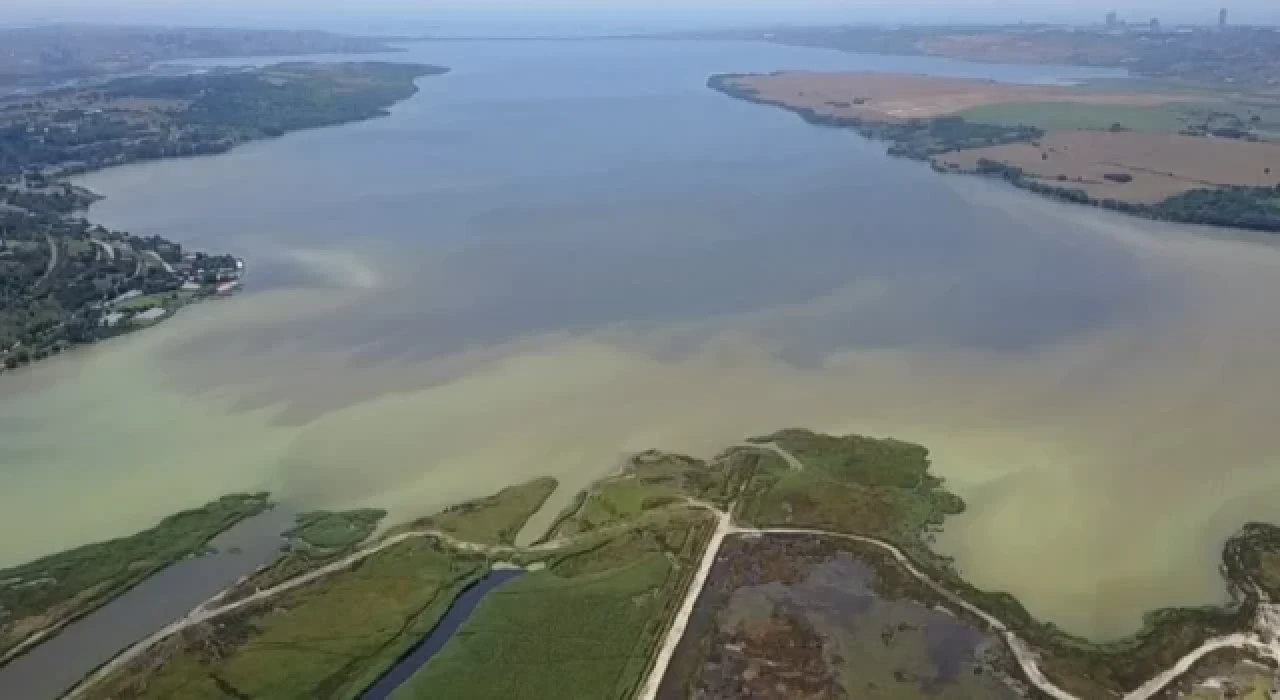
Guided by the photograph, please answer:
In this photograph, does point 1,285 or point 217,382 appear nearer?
point 217,382

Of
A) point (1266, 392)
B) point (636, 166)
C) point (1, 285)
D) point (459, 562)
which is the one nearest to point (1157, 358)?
point (1266, 392)

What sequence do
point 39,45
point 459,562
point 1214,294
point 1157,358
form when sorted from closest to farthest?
1. point 459,562
2. point 1157,358
3. point 1214,294
4. point 39,45

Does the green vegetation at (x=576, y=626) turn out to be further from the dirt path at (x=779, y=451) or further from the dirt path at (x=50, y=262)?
the dirt path at (x=50, y=262)

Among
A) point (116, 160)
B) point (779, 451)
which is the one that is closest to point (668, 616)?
point (779, 451)

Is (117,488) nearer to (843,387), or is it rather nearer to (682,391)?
(682,391)

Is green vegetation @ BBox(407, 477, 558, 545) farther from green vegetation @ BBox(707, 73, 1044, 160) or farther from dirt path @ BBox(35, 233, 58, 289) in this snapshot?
green vegetation @ BBox(707, 73, 1044, 160)

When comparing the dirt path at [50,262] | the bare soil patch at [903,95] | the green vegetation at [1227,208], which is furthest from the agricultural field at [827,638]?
the bare soil patch at [903,95]
